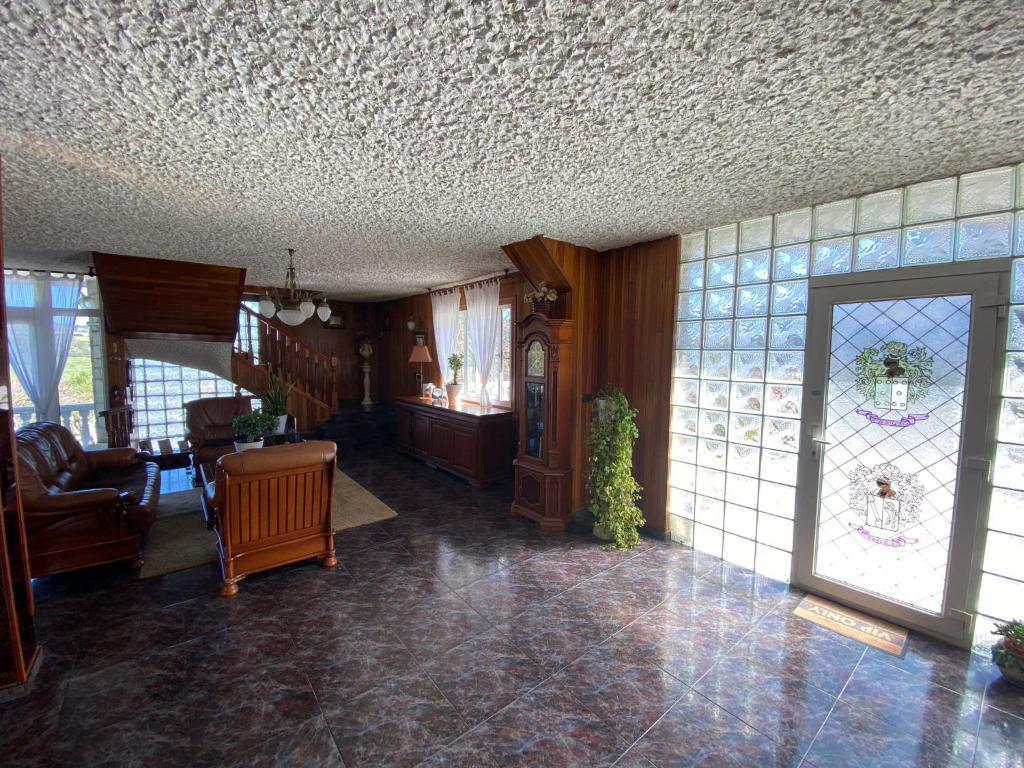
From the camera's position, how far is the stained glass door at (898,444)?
228 centimetres

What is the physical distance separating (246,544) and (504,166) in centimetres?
283

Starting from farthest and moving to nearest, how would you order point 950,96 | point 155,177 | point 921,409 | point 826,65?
1. point 921,409
2. point 155,177
3. point 950,96
4. point 826,65

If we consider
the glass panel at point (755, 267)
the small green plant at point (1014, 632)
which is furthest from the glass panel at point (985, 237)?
the small green plant at point (1014, 632)

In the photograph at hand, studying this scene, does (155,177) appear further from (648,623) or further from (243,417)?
(648,623)

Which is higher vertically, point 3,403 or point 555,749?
point 3,403

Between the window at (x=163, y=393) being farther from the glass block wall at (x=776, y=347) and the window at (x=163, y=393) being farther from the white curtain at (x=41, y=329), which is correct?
the glass block wall at (x=776, y=347)

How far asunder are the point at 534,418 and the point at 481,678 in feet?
7.45

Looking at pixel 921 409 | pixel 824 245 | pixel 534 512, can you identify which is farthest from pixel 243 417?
pixel 921 409

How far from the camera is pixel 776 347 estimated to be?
2.94m

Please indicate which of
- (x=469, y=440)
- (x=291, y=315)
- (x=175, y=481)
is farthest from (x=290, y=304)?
(x=175, y=481)

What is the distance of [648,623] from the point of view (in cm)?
251

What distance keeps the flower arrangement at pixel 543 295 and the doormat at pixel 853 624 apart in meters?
2.79

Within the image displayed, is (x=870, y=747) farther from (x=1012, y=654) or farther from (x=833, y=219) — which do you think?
(x=833, y=219)

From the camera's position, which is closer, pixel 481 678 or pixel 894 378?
pixel 481 678
